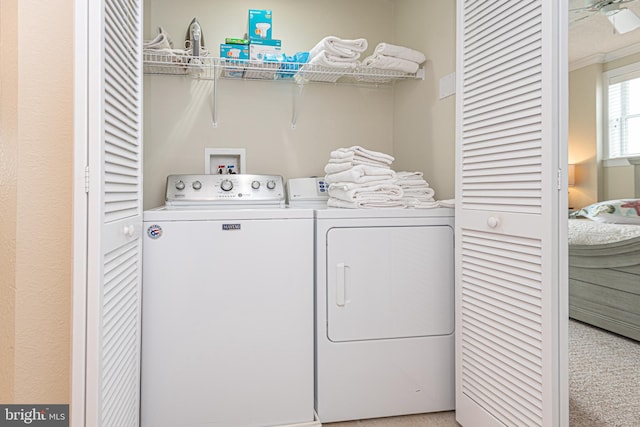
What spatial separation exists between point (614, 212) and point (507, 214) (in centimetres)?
32

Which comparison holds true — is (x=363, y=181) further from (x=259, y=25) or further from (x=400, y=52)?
(x=259, y=25)

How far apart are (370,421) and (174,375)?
0.87m

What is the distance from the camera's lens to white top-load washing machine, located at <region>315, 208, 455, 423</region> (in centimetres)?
188

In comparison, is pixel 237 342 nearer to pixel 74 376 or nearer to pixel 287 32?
pixel 74 376

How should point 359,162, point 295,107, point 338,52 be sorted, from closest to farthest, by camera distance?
point 359,162
point 338,52
point 295,107

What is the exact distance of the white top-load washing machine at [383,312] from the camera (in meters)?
1.88

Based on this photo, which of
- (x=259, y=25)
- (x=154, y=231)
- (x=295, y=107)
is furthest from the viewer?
(x=295, y=107)

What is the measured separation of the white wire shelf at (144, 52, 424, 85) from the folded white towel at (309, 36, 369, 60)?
75 millimetres

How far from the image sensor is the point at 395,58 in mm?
2410

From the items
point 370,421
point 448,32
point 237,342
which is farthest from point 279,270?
point 448,32

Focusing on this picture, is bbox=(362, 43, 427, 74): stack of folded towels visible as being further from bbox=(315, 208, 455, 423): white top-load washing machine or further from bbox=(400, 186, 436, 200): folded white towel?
bbox=(315, 208, 455, 423): white top-load washing machine

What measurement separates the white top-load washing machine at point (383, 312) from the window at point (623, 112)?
744mm

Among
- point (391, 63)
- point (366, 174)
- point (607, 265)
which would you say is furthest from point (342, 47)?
point (607, 265)

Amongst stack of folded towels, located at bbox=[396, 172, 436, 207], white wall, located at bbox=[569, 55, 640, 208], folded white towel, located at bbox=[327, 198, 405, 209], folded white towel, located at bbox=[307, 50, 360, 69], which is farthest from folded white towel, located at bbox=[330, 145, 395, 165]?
white wall, located at bbox=[569, 55, 640, 208]
